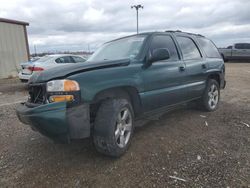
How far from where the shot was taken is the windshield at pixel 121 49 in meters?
3.69

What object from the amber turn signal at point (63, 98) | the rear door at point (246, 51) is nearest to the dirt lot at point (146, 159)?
the amber turn signal at point (63, 98)

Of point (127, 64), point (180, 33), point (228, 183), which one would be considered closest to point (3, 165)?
point (127, 64)

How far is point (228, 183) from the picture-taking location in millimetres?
2451

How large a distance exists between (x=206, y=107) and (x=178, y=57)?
64.3 inches

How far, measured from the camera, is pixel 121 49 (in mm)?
3955

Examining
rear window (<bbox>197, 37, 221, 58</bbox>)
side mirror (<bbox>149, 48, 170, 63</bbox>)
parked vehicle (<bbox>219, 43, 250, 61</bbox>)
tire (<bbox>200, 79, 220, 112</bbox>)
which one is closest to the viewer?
side mirror (<bbox>149, 48, 170, 63</bbox>)

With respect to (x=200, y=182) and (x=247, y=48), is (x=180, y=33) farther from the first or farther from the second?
(x=247, y=48)

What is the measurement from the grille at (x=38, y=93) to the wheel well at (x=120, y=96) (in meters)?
0.63

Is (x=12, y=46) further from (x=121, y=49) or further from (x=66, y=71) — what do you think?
(x=66, y=71)

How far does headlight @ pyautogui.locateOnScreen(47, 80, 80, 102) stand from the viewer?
2.58 meters

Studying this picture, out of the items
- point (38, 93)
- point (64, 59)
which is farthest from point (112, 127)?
point (64, 59)

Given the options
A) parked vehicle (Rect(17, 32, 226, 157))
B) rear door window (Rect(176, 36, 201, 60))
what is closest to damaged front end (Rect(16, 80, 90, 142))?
parked vehicle (Rect(17, 32, 226, 157))

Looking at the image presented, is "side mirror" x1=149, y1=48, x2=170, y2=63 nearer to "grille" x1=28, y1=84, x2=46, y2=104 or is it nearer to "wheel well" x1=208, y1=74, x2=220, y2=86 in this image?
"grille" x1=28, y1=84, x2=46, y2=104

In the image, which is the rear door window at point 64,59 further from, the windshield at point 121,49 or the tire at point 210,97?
the tire at point 210,97
